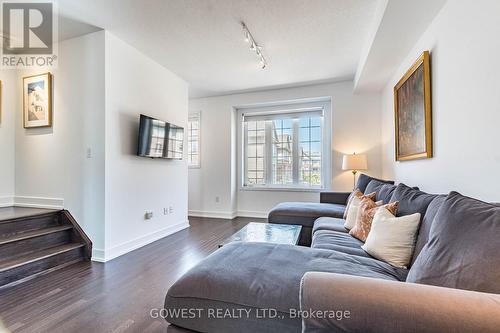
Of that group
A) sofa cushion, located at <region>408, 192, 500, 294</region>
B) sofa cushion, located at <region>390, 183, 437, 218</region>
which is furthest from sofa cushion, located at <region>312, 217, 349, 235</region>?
sofa cushion, located at <region>408, 192, 500, 294</region>

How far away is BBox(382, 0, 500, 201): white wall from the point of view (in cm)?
136

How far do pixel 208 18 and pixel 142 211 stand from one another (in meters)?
2.53

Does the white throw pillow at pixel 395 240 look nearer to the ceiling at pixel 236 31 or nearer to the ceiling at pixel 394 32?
the ceiling at pixel 394 32

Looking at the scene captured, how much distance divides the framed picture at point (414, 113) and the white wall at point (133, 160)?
3288mm

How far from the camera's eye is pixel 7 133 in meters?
3.24

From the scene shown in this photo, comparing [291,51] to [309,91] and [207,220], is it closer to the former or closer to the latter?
[309,91]

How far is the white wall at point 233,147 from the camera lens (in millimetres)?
4297

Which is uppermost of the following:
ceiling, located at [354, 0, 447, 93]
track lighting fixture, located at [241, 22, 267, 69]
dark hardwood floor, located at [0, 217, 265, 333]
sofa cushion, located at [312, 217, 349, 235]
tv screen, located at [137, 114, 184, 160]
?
track lighting fixture, located at [241, 22, 267, 69]

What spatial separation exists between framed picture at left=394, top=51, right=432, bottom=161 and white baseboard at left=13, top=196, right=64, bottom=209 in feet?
13.4

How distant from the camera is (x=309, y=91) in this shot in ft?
14.9

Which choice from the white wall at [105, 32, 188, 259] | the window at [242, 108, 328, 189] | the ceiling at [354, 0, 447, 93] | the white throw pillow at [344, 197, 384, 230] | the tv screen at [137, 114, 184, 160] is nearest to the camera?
the ceiling at [354, 0, 447, 93]

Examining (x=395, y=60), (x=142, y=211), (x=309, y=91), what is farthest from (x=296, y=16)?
(x=142, y=211)

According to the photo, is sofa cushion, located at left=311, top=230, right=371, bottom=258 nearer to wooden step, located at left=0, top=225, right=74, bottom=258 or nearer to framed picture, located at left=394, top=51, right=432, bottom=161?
framed picture, located at left=394, top=51, right=432, bottom=161

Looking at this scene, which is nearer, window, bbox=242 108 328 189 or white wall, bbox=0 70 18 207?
white wall, bbox=0 70 18 207
